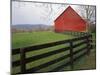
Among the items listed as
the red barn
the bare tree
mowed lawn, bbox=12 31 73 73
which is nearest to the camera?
mowed lawn, bbox=12 31 73 73

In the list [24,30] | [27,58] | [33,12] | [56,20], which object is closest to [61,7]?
[56,20]

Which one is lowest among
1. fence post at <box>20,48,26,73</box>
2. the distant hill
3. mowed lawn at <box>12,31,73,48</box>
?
fence post at <box>20,48,26,73</box>

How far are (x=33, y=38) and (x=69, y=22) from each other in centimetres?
46

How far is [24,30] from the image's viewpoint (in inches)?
80.1

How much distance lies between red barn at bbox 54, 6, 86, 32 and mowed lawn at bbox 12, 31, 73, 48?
0.08 m

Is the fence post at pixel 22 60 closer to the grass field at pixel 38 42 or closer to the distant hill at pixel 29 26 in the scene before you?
the grass field at pixel 38 42

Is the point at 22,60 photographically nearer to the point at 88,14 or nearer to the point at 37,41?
the point at 37,41

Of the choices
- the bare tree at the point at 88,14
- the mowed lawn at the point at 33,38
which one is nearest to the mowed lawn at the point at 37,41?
the mowed lawn at the point at 33,38

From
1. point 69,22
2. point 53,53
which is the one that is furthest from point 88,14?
point 53,53

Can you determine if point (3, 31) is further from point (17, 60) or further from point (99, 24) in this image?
point (99, 24)

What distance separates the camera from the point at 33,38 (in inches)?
81.4

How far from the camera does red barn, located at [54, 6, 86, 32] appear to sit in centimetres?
Result: 216

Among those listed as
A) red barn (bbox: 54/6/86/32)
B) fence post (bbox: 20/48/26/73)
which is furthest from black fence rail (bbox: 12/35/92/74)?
red barn (bbox: 54/6/86/32)

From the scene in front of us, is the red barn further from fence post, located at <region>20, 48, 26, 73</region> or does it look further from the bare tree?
fence post, located at <region>20, 48, 26, 73</region>
